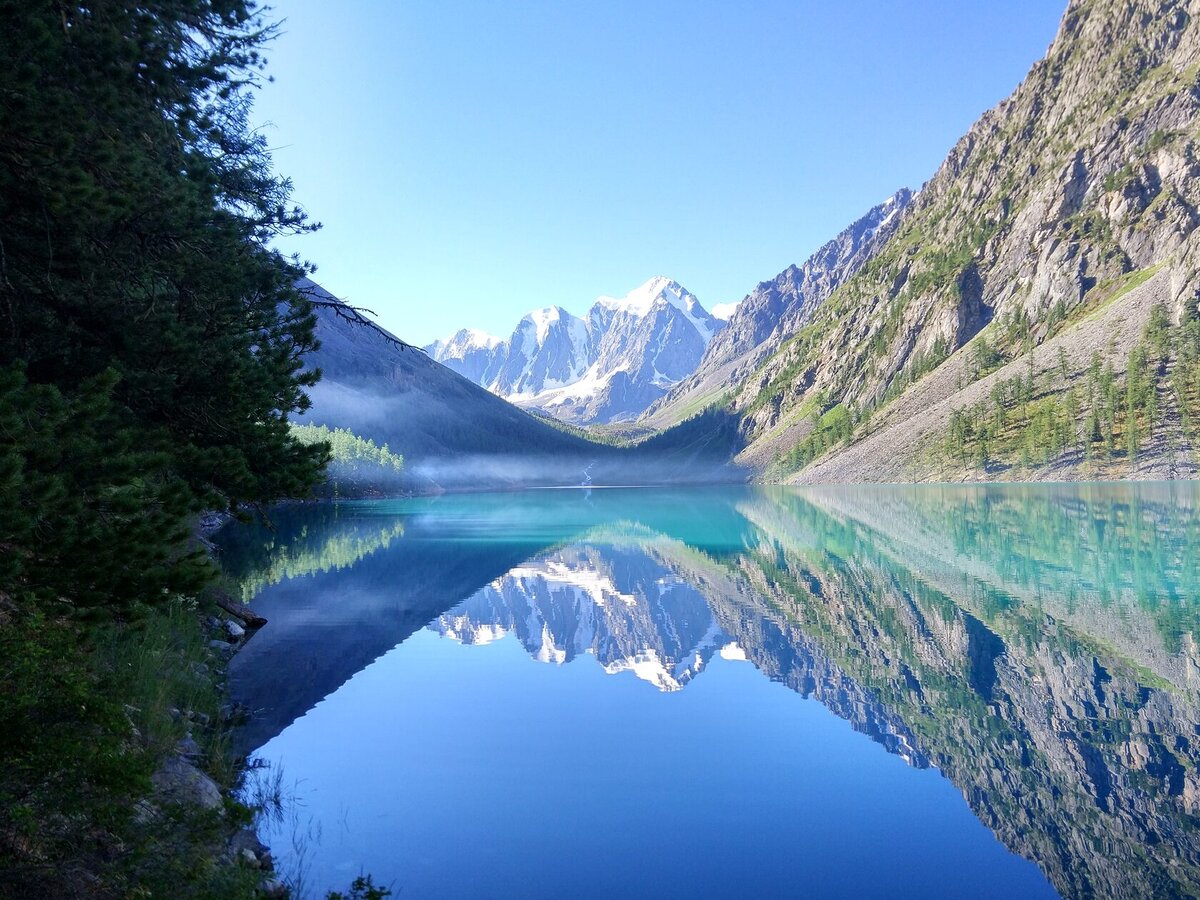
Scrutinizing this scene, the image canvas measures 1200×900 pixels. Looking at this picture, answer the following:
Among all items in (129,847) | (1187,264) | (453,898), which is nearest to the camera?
(129,847)

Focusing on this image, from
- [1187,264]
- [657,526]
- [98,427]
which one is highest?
[1187,264]

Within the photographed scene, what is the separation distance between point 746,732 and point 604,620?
11.7 meters

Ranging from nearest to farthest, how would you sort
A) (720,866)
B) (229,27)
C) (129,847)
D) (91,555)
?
(129,847) < (91,555) < (720,866) < (229,27)

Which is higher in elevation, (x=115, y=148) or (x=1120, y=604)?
(x=115, y=148)

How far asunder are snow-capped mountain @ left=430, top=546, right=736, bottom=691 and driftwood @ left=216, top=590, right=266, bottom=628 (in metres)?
5.71

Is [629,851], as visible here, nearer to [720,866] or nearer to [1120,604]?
[720,866]

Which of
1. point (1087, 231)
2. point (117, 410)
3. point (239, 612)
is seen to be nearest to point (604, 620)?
point (239, 612)

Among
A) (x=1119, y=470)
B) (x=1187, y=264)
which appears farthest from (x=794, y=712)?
(x=1187, y=264)

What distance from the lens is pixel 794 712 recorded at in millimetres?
15883

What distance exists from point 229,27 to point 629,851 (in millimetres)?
15255

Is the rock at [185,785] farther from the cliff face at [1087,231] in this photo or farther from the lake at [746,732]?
the cliff face at [1087,231]

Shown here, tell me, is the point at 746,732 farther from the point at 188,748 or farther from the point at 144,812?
the point at 144,812

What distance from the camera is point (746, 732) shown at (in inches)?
586

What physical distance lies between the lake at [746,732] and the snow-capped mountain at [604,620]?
0.15 m
